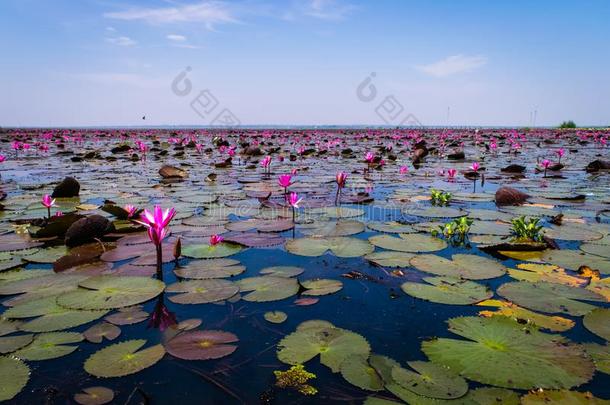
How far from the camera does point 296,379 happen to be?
1.73 m

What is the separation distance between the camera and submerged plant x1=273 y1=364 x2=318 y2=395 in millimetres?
1674

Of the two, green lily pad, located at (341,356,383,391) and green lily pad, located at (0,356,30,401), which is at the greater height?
green lily pad, located at (341,356,383,391)

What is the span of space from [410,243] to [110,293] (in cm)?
257

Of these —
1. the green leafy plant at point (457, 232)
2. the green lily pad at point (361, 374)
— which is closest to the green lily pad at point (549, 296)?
the green leafy plant at point (457, 232)

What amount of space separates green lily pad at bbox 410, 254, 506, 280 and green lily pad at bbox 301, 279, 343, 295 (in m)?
0.78

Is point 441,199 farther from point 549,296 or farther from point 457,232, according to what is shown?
point 549,296

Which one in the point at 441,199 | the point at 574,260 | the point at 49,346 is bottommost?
the point at 49,346

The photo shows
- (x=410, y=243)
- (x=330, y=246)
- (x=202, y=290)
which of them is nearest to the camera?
(x=202, y=290)

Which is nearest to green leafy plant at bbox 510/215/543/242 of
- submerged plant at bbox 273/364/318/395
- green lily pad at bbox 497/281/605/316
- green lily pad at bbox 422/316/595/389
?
green lily pad at bbox 497/281/605/316

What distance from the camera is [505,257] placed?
134 inches

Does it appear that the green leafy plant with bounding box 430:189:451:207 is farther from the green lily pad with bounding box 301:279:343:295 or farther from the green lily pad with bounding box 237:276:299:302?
the green lily pad with bounding box 237:276:299:302

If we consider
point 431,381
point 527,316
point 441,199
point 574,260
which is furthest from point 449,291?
point 441,199

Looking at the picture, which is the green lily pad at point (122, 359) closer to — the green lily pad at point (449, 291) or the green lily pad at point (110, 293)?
the green lily pad at point (110, 293)

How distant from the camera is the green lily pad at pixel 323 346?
6.16 ft
